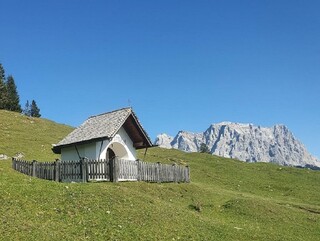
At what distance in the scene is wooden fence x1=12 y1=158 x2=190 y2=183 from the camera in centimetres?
3337

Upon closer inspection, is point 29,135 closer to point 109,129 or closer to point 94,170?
point 109,129

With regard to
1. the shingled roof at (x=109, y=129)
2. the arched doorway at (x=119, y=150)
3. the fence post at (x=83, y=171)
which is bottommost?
the fence post at (x=83, y=171)

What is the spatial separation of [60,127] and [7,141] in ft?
75.3

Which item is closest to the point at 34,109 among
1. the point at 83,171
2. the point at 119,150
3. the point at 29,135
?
the point at 29,135

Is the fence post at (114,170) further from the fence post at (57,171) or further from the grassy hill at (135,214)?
the fence post at (57,171)

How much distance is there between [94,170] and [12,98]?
8563 centimetres

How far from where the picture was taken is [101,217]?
69.7 feet

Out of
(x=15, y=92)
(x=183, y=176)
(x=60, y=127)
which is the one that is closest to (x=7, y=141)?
(x=60, y=127)

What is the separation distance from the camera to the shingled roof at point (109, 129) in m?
37.3

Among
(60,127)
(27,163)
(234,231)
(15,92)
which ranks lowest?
(234,231)

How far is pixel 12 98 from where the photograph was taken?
11119 cm

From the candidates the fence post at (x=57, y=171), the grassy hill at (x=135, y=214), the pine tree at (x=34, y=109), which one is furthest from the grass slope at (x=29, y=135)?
the pine tree at (x=34, y=109)

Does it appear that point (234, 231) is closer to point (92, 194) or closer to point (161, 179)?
point (92, 194)

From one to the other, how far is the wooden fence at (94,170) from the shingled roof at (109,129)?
10.7 ft
